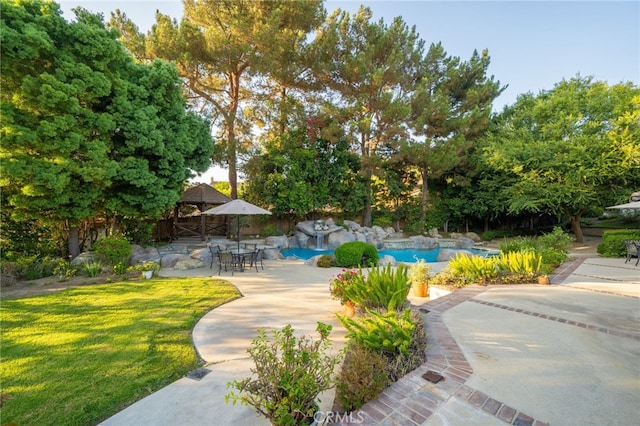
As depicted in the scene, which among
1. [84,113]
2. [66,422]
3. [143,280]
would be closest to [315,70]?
[84,113]

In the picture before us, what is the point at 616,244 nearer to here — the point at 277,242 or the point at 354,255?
the point at 354,255

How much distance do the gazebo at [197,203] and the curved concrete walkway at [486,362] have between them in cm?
1021

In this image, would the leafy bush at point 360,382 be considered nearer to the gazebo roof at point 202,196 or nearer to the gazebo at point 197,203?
the gazebo at point 197,203

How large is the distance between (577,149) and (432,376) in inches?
599

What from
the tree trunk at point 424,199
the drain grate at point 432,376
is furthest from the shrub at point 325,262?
the tree trunk at point 424,199

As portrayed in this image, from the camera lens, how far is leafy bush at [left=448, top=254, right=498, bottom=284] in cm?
630

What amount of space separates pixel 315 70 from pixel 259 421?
16698 millimetres

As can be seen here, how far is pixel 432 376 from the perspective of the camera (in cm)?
257

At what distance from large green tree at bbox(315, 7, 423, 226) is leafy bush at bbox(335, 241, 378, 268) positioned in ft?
28.0

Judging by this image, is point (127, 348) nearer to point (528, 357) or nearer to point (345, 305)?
point (345, 305)

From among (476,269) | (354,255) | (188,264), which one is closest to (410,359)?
(476,269)

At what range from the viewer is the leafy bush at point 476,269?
6.30 meters

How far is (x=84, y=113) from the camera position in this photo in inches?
303

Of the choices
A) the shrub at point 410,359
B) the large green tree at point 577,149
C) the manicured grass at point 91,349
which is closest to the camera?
the manicured grass at point 91,349
